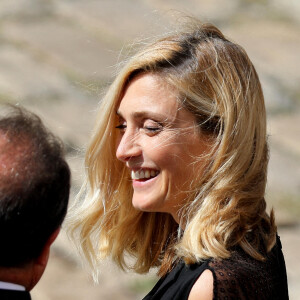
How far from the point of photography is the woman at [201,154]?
9.36 ft

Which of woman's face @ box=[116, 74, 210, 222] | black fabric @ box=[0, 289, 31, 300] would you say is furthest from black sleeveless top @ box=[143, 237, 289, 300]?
black fabric @ box=[0, 289, 31, 300]

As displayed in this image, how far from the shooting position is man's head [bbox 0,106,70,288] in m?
2.21

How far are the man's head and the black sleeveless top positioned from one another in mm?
646

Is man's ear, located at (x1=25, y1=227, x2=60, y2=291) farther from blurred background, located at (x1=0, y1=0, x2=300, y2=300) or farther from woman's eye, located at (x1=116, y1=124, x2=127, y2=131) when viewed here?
blurred background, located at (x1=0, y1=0, x2=300, y2=300)

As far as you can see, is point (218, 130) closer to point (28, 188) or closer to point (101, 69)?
point (28, 188)

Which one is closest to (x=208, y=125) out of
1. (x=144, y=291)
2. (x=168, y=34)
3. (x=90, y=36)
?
(x=168, y=34)

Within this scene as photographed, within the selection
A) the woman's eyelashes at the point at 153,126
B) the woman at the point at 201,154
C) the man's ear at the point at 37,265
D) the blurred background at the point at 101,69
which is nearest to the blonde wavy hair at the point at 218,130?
the woman at the point at 201,154

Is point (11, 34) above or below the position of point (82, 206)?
below

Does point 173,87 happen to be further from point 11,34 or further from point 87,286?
point 11,34

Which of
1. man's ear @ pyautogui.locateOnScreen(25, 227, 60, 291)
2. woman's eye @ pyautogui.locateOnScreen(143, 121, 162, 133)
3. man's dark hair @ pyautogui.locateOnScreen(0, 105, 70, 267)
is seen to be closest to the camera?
man's dark hair @ pyautogui.locateOnScreen(0, 105, 70, 267)

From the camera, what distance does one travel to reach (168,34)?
10.5 ft

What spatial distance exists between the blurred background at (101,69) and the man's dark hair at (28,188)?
321cm

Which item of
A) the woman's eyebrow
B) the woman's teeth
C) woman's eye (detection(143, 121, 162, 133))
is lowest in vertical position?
the woman's teeth

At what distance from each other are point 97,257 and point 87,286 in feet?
7.09
